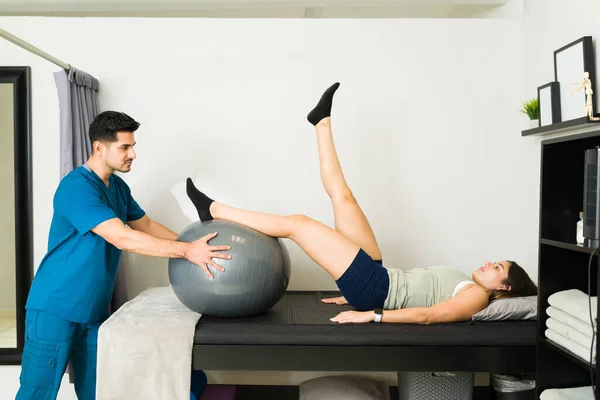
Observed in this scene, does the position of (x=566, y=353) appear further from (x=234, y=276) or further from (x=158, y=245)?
(x=158, y=245)

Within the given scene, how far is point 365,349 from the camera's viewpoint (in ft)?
8.00

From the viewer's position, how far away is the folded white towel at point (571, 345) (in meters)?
1.96

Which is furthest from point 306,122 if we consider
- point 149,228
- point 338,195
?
point 149,228

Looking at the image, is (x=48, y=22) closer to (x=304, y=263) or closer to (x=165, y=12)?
(x=165, y=12)

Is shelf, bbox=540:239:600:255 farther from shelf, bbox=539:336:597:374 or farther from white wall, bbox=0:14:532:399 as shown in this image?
white wall, bbox=0:14:532:399

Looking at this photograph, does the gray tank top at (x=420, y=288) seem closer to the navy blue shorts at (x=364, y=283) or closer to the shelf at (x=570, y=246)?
the navy blue shorts at (x=364, y=283)

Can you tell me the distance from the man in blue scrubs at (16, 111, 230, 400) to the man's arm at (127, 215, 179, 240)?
373 millimetres

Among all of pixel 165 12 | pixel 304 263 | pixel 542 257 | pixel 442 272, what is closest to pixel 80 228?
pixel 304 263

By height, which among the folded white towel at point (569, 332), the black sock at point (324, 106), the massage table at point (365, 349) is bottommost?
the massage table at point (365, 349)

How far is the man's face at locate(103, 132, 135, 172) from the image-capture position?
106 inches

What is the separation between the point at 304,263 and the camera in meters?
3.58

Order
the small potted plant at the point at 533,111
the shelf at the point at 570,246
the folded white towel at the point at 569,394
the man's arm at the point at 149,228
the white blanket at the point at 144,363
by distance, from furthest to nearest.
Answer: the small potted plant at the point at 533,111 → the man's arm at the point at 149,228 → the white blanket at the point at 144,363 → the folded white towel at the point at 569,394 → the shelf at the point at 570,246

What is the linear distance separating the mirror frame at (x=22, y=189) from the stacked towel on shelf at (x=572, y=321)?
9.33ft

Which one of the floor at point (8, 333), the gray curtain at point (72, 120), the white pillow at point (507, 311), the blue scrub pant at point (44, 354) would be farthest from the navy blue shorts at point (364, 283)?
the floor at point (8, 333)
